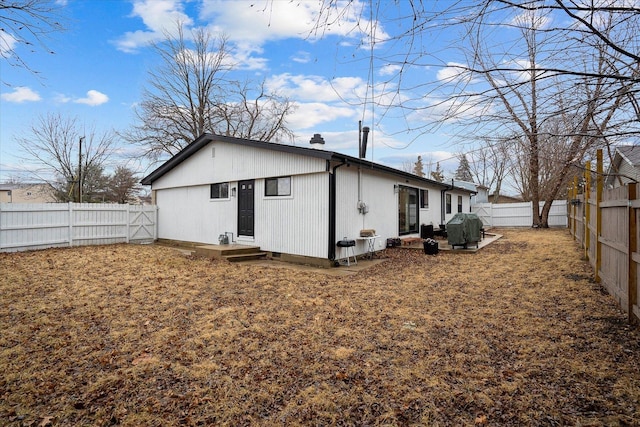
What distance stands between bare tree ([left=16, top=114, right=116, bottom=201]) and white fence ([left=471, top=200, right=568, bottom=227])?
24.8 meters

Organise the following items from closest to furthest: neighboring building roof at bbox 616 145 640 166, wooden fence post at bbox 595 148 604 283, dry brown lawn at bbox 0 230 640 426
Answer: dry brown lawn at bbox 0 230 640 426
neighboring building roof at bbox 616 145 640 166
wooden fence post at bbox 595 148 604 283

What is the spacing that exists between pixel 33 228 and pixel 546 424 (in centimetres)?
1364

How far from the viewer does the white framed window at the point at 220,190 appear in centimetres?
1095

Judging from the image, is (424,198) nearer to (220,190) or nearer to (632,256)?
(220,190)

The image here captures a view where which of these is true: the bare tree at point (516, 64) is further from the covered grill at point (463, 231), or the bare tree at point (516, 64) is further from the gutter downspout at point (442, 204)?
the gutter downspout at point (442, 204)

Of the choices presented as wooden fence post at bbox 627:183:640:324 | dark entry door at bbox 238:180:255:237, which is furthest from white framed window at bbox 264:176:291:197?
wooden fence post at bbox 627:183:640:324

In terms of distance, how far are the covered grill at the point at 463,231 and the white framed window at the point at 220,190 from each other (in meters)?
7.34

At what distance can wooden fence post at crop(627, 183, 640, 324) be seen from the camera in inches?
147

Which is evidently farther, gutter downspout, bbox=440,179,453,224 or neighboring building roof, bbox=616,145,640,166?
gutter downspout, bbox=440,179,453,224

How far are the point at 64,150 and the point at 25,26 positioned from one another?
22262mm

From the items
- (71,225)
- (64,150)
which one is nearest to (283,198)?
(71,225)

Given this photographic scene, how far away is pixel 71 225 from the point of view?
1150 centimetres

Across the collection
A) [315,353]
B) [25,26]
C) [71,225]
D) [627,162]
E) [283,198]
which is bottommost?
[315,353]

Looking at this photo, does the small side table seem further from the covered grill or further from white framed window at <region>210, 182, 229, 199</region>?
white framed window at <region>210, 182, 229, 199</region>
